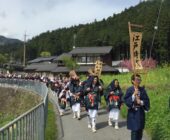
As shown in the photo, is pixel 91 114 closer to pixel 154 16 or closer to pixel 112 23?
pixel 154 16

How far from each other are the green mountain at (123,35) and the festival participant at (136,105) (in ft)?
188

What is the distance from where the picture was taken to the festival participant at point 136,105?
10.6 metres

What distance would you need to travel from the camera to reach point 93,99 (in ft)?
50.0

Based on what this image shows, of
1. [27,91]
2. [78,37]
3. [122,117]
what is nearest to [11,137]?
[122,117]

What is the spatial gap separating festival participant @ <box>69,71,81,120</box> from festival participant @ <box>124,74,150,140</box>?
735 cm

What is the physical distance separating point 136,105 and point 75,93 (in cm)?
799

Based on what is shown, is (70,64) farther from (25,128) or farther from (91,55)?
(25,128)

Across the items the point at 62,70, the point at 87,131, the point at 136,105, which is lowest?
the point at 87,131

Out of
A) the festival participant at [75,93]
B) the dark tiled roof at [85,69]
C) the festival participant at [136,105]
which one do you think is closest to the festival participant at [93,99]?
the festival participant at [75,93]

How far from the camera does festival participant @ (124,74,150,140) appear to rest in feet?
34.7

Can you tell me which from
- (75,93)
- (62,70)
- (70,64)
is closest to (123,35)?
(62,70)

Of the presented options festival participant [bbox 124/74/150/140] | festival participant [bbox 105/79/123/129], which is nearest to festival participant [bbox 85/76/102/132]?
festival participant [bbox 105/79/123/129]

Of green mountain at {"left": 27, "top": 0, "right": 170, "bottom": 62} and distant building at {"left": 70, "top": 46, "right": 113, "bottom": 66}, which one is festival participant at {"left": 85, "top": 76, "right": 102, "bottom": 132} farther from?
distant building at {"left": 70, "top": 46, "right": 113, "bottom": 66}

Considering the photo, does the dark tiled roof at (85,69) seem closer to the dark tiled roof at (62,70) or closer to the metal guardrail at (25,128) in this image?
the dark tiled roof at (62,70)
